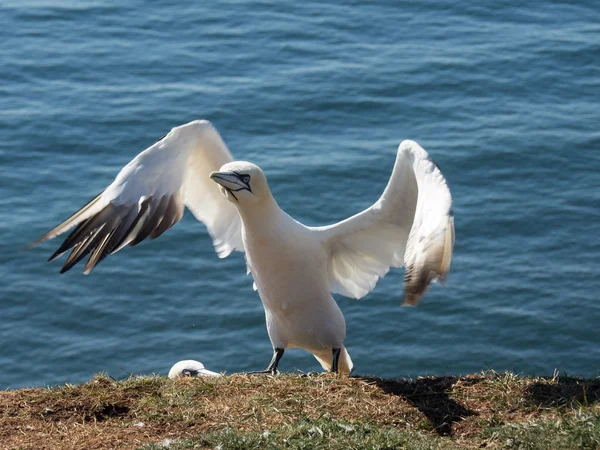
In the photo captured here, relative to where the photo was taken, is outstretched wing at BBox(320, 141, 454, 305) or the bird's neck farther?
the bird's neck

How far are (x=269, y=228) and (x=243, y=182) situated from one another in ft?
1.43

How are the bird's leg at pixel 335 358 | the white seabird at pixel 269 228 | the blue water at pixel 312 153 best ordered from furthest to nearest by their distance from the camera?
the blue water at pixel 312 153
the bird's leg at pixel 335 358
the white seabird at pixel 269 228

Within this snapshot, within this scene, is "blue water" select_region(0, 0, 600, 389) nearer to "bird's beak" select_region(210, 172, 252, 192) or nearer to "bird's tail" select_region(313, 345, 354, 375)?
"bird's tail" select_region(313, 345, 354, 375)

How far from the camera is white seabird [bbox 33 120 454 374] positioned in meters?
8.41

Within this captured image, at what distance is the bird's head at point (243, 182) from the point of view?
829 cm

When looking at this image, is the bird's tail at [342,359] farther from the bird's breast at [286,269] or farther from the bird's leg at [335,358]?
the bird's breast at [286,269]

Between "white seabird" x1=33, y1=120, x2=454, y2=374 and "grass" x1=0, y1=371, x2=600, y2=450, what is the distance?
1.20 metres

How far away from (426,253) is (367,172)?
868 centimetres

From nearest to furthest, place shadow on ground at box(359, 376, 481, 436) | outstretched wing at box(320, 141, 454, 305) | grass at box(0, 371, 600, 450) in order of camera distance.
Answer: grass at box(0, 371, 600, 450) < shadow on ground at box(359, 376, 481, 436) < outstretched wing at box(320, 141, 454, 305)

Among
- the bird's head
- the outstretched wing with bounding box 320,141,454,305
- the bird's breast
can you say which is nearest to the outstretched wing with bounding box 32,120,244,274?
the bird's head

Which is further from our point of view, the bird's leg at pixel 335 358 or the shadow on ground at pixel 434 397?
the bird's leg at pixel 335 358

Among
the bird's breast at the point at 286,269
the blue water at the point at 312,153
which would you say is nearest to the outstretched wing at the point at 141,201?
the bird's breast at the point at 286,269

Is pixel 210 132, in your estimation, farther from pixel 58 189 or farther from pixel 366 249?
pixel 58 189

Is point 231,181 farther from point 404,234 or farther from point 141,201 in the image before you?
point 404,234
